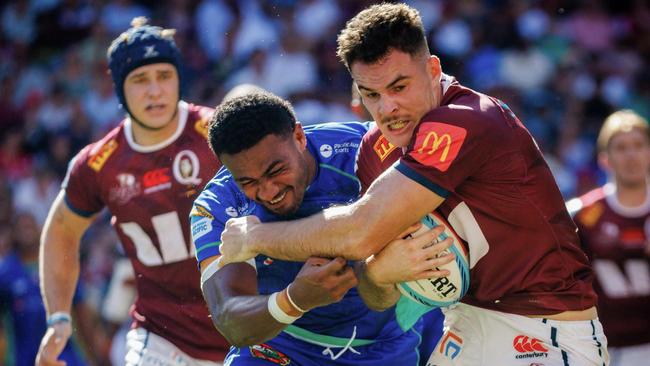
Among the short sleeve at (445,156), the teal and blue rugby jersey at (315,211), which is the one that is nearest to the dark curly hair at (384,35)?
the short sleeve at (445,156)

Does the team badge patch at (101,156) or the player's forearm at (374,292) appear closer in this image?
the player's forearm at (374,292)

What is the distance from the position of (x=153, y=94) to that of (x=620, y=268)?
3742mm

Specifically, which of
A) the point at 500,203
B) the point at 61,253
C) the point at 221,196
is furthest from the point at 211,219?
the point at 61,253

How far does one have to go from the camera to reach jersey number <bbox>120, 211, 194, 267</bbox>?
6.79 m

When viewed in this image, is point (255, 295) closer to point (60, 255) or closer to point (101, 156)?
point (101, 156)

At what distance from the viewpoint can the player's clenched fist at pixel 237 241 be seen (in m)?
4.88

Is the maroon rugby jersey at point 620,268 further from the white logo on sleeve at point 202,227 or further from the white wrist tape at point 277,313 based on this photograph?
the white wrist tape at point 277,313

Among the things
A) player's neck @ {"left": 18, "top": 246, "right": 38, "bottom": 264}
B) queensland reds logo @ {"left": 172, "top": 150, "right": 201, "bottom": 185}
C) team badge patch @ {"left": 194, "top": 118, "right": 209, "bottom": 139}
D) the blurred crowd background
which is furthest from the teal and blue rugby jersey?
player's neck @ {"left": 18, "top": 246, "right": 38, "bottom": 264}

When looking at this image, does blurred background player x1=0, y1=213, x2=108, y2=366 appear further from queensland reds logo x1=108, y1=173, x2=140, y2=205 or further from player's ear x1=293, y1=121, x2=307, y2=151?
player's ear x1=293, y1=121, x2=307, y2=151

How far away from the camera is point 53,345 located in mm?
6734

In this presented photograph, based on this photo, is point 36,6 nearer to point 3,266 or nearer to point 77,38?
point 77,38

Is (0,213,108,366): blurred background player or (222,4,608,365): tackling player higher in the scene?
(222,4,608,365): tackling player

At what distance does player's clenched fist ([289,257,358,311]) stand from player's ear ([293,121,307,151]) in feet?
2.48

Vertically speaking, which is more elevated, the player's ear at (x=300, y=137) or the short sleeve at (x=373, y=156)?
the player's ear at (x=300, y=137)
